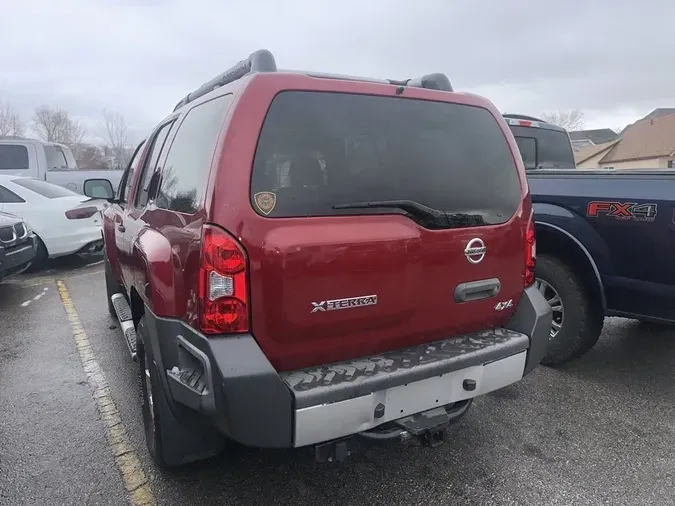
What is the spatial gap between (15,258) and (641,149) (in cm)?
3751

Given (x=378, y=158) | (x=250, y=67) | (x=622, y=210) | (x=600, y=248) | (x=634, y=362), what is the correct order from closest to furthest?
(x=378, y=158) → (x=250, y=67) → (x=622, y=210) → (x=600, y=248) → (x=634, y=362)

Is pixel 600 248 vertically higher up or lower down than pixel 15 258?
higher up

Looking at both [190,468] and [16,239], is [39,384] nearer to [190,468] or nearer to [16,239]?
[190,468]

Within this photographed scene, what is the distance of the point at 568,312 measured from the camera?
3773mm

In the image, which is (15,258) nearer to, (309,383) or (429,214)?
(309,383)

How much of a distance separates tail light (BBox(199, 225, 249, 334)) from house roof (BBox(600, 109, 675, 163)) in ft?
118

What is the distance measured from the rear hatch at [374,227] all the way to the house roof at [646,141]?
3472 cm

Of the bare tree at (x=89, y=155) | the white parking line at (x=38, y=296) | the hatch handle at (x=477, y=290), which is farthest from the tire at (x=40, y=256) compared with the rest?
the bare tree at (x=89, y=155)

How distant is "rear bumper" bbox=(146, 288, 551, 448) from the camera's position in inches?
73.7

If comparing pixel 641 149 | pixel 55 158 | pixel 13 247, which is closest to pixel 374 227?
pixel 13 247

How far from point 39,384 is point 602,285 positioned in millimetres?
4279

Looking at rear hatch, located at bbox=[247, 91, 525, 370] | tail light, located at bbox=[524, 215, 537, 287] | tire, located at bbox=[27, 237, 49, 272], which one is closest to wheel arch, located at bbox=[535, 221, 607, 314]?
tail light, located at bbox=[524, 215, 537, 287]

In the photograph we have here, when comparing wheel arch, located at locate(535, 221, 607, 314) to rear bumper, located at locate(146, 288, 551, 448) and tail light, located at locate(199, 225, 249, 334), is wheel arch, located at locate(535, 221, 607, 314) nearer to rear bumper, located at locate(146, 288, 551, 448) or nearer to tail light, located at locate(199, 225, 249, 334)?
rear bumper, located at locate(146, 288, 551, 448)

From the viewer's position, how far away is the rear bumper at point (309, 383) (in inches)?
73.7
